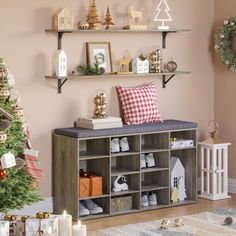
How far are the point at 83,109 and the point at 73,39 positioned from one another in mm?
608

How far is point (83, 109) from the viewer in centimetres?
596

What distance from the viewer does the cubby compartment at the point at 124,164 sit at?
588cm

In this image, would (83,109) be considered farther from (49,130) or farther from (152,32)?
(152,32)

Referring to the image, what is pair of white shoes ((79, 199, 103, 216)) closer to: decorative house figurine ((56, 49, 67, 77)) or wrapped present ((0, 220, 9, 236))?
decorative house figurine ((56, 49, 67, 77))

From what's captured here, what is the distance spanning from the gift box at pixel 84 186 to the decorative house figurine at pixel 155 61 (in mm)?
1219

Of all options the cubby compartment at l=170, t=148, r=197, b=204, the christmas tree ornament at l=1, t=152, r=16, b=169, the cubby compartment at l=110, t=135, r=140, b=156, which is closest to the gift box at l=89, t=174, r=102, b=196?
the cubby compartment at l=110, t=135, r=140, b=156

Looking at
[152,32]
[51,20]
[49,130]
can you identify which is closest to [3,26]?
[51,20]

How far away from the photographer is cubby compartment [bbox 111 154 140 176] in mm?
5875

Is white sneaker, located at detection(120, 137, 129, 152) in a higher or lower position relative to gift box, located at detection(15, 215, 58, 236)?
higher

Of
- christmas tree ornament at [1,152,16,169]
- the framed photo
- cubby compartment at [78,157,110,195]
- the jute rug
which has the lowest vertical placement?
the jute rug

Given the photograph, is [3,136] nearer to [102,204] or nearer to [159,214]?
[102,204]

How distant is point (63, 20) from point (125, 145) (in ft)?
3.85

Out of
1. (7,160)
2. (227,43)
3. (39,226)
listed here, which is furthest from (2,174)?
(227,43)

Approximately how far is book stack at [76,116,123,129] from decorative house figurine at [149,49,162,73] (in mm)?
660
